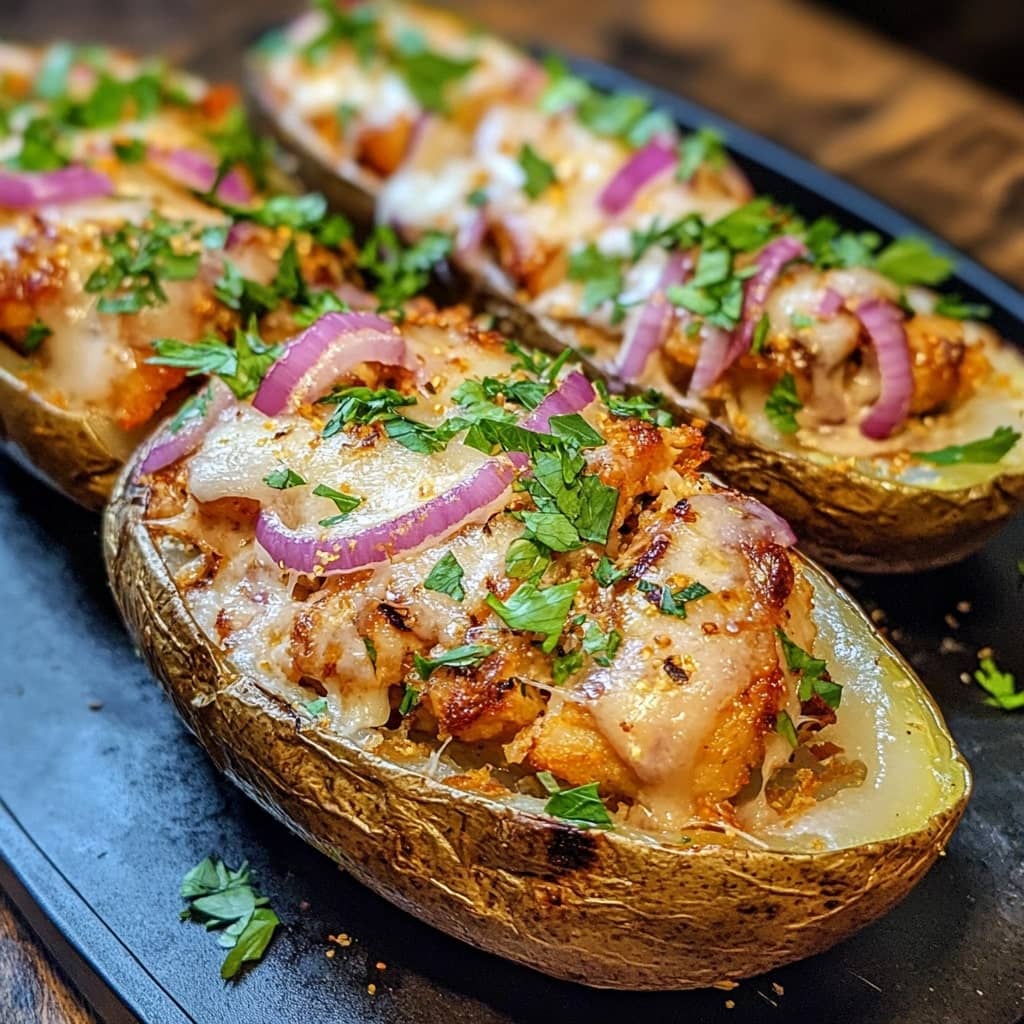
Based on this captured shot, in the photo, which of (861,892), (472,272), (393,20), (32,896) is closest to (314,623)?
(32,896)

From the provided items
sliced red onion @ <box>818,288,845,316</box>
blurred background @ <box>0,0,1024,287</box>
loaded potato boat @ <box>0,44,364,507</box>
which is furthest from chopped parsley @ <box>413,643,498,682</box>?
blurred background @ <box>0,0,1024,287</box>

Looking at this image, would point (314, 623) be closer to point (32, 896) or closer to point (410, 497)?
point (410, 497)

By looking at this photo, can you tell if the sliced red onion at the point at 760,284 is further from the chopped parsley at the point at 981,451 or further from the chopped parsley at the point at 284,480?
the chopped parsley at the point at 284,480

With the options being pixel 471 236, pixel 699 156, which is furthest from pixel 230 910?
pixel 699 156

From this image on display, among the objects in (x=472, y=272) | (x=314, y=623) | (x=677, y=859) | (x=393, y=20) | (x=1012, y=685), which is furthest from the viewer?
(x=393, y=20)

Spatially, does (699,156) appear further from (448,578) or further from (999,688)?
(448,578)

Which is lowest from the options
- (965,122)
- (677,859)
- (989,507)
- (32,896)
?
(32,896)

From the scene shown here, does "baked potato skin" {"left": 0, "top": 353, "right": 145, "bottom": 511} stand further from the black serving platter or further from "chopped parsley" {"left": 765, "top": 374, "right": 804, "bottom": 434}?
"chopped parsley" {"left": 765, "top": 374, "right": 804, "bottom": 434}
